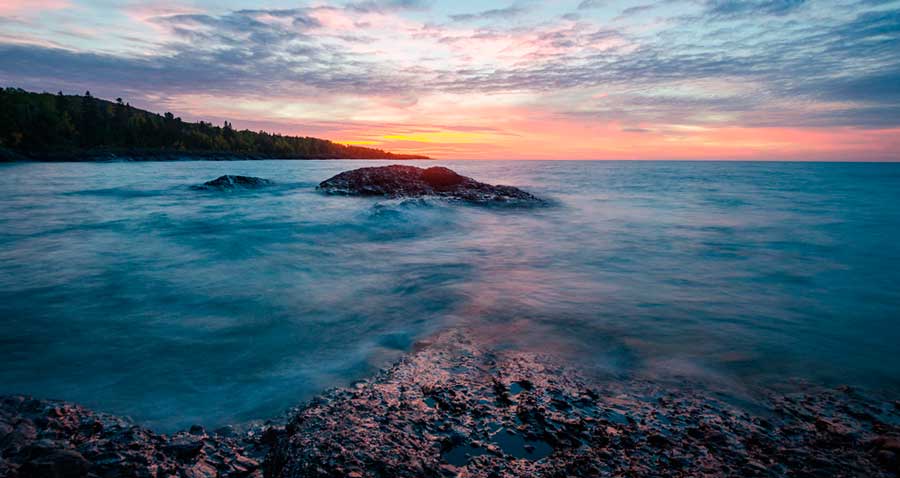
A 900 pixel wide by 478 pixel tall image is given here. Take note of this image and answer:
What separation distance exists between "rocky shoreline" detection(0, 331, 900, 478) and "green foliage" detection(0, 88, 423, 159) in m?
68.1

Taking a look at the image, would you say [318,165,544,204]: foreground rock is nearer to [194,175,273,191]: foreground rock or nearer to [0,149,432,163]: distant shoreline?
[194,175,273,191]: foreground rock

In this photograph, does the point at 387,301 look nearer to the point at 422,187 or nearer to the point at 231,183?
the point at 422,187

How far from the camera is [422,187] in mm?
16938

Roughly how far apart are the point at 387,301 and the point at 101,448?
379 cm

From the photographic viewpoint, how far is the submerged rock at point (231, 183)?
20.6m

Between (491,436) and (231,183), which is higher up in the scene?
(231,183)

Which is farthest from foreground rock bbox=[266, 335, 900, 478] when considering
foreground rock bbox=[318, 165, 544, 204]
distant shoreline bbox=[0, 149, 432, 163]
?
distant shoreline bbox=[0, 149, 432, 163]

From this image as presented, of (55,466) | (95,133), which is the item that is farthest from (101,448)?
(95,133)

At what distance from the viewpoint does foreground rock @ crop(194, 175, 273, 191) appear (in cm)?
2055

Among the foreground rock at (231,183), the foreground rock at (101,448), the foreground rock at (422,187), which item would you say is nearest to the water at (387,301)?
the foreground rock at (101,448)

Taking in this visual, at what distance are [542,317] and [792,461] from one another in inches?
Answer: 112

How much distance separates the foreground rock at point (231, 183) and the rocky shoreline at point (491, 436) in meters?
19.9

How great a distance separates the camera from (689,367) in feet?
12.5

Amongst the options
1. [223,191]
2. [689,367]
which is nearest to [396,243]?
[689,367]
